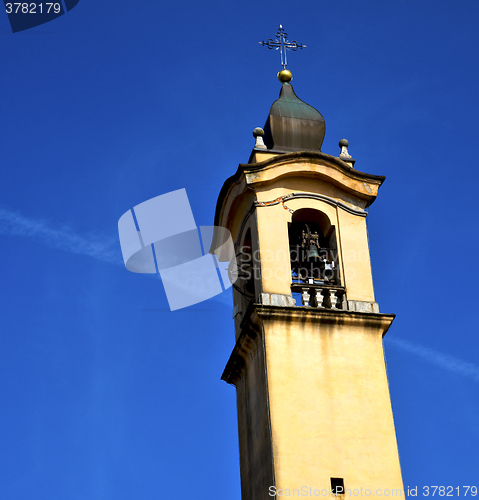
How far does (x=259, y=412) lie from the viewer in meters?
18.7

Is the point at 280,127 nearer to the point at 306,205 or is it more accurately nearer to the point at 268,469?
the point at 306,205

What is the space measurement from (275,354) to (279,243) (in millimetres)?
2732

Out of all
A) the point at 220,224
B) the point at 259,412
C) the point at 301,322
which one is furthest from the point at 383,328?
the point at 220,224

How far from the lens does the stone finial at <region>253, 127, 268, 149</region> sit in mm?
21906

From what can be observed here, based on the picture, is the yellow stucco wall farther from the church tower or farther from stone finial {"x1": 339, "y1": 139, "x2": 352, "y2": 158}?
stone finial {"x1": 339, "y1": 139, "x2": 352, "y2": 158}

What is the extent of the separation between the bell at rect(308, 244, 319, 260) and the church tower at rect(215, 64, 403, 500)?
0.07 ft

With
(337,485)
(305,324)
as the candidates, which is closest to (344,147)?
(305,324)

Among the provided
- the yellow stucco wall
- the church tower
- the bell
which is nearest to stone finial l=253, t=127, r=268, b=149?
the church tower

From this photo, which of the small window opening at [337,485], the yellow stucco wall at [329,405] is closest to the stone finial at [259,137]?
the yellow stucco wall at [329,405]

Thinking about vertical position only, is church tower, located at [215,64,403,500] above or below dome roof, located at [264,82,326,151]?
below

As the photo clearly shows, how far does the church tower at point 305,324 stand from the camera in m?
17.7

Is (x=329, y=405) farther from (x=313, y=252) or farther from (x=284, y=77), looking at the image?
(x=284, y=77)

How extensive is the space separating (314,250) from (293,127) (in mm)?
3474

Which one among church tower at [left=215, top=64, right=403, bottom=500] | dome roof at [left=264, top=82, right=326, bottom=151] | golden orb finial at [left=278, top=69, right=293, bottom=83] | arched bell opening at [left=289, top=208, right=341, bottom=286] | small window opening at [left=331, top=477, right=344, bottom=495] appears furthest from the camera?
golden orb finial at [left=278, top=69, right=293, bottom=83]
